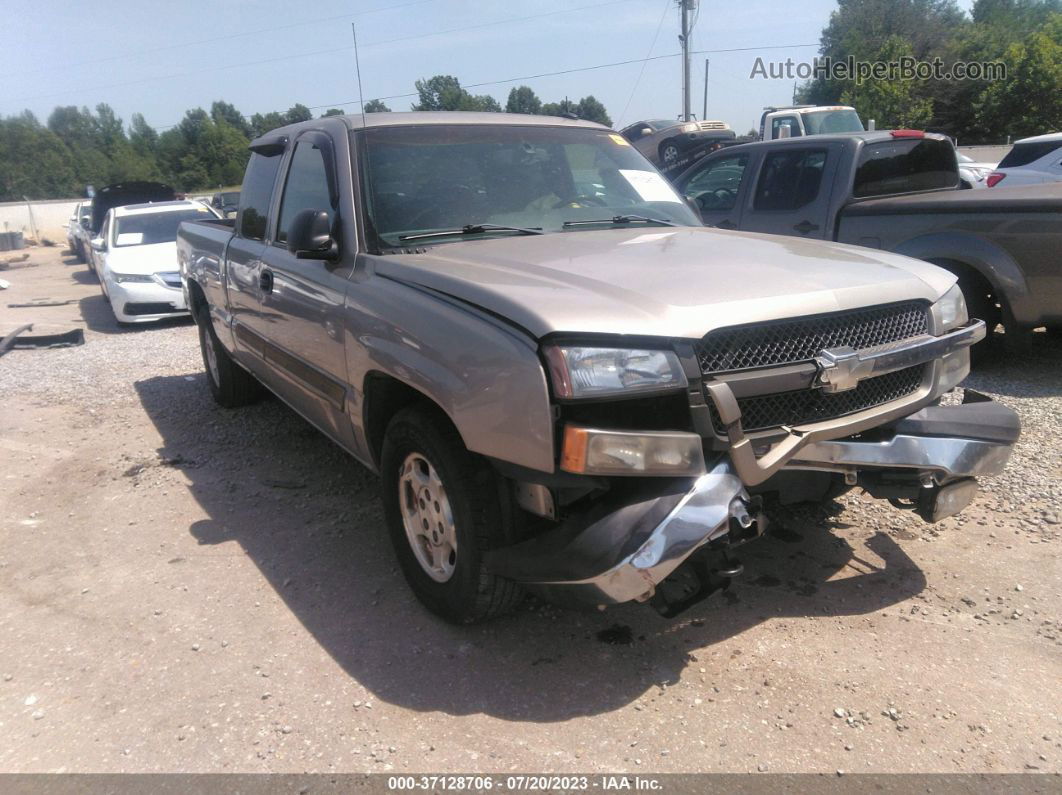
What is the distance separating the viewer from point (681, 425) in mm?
2674

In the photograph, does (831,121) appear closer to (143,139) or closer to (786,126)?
(786,126)

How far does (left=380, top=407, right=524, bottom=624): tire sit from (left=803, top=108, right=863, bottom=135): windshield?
15691 millimetres

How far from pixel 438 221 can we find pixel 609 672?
79.5 inches

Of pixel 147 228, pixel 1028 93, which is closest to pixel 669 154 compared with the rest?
pixel 147 228

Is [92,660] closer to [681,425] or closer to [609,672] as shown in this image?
[609,672]

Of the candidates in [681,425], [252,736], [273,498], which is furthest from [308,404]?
[681,425]

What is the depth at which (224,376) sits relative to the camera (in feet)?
21.5

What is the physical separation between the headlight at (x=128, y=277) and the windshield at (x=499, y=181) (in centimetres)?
830

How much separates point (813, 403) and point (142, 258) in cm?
1078

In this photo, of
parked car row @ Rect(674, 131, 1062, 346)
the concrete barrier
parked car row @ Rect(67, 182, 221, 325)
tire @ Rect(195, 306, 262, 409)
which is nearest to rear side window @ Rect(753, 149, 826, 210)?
parked car row @ Rect(674, 131, 1062, 346)

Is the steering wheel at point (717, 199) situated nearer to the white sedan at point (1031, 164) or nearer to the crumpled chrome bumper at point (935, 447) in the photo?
the crumpled chrome bumper at point (935, 447)

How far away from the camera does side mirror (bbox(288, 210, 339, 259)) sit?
363 centimetres

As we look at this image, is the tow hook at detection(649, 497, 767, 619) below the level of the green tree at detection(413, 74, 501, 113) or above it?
below

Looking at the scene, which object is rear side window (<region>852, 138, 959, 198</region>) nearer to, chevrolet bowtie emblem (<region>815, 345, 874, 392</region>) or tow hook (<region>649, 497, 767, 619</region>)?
chevrolet bowtie emblem (<region>815, 345, 874, 392</region>)
